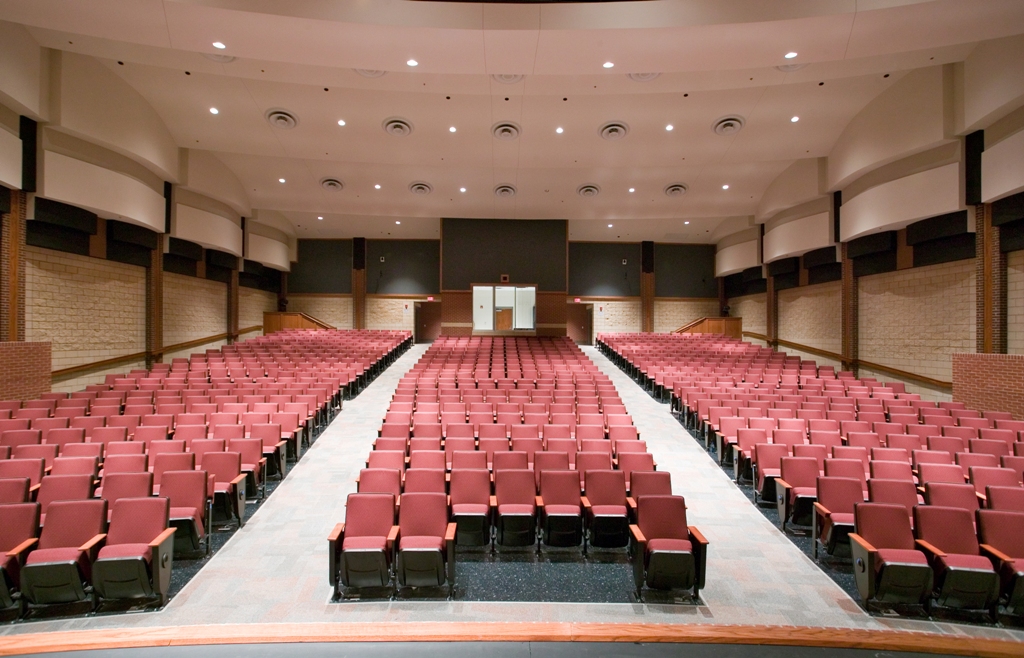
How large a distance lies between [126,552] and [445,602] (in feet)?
6.87

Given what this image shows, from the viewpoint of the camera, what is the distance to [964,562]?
3287 mm

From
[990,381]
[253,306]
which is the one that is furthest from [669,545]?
[253,306]

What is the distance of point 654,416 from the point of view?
8461 millimetres

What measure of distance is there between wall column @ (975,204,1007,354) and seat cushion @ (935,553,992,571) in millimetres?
7327

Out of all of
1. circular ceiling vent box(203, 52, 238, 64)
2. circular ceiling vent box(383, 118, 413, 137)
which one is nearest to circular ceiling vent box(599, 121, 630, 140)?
circular ceiling vent box(383, 118, 413, 137)

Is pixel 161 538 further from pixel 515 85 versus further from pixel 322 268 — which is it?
pixel 322 268

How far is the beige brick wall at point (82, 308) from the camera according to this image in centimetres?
896

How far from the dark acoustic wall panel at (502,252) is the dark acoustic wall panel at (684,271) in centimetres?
499

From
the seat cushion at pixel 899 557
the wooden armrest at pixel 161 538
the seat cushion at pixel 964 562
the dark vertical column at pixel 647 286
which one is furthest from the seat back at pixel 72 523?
the dark vertical column at pixel 647 286

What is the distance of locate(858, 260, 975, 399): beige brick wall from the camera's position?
9391mm

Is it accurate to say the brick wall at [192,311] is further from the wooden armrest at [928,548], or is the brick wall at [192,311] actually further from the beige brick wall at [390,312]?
the wooden armrest at [928,548]

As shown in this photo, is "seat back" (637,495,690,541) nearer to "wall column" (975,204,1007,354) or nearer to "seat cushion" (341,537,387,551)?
"seat cushion" (341,537,387,551)

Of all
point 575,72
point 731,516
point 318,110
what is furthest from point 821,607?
point 318,110

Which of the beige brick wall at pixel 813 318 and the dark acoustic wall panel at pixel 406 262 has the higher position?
the dark acoustic wall panel at pixel 406 262
